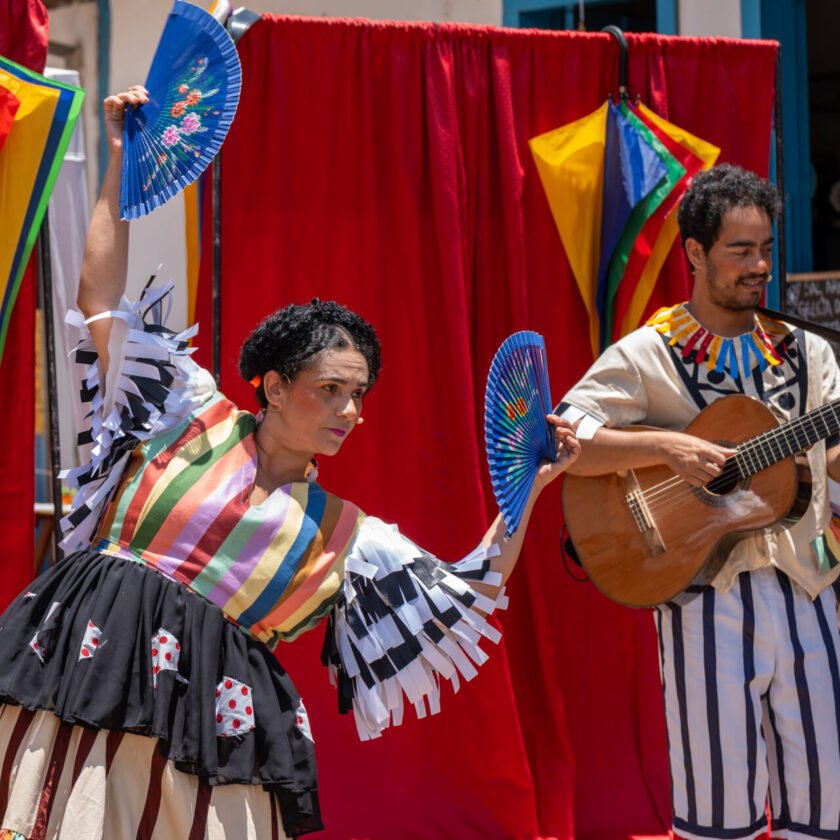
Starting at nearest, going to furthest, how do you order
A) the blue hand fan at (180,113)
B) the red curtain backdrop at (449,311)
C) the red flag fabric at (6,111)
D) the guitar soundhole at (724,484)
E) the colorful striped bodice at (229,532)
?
the colorful striped bodice at (229,532), the blue hand fan at (180,113), the guitar soundhole at (724,484), the red flag fabric at (6,111), the red curtain backdrop at (449,311)

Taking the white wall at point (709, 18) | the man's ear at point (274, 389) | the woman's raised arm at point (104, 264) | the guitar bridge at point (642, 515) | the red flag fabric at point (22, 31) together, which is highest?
the white wall at point (709, 18)

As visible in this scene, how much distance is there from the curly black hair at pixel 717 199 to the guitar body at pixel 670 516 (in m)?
0.44

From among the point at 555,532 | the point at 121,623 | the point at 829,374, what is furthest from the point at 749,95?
the point at 121,623

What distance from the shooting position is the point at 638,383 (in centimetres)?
316

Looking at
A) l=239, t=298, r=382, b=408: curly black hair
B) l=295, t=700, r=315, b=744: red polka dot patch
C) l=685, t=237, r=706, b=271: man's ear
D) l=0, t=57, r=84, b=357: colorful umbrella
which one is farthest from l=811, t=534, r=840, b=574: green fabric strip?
l=0, t=57, r=84, b=357: colorful umbrella

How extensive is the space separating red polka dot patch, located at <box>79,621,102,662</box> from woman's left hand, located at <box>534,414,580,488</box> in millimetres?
933

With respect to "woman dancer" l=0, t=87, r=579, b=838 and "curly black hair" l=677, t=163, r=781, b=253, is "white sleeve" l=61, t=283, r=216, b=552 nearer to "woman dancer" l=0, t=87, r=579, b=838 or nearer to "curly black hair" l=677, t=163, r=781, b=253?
"woman dancer" l=0, t=87, r=579, b=838

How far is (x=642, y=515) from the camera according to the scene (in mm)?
3178

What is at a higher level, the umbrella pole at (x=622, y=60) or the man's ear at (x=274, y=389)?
the umbrella pole at (x=622, y=60)

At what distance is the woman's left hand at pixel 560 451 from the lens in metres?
2.62

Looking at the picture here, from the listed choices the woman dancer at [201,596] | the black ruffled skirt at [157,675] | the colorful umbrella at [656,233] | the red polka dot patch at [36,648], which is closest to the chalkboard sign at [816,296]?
the colorful umbrella at [656,233]

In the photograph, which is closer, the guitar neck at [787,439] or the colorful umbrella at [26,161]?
the guitar neck at [787,439]

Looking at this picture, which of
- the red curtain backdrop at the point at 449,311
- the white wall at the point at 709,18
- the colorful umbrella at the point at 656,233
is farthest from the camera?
the white wall at the point at 709,18

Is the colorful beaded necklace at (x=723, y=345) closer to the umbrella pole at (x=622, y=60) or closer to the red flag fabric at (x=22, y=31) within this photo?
the umbrella pole at (x=622, y=60)
